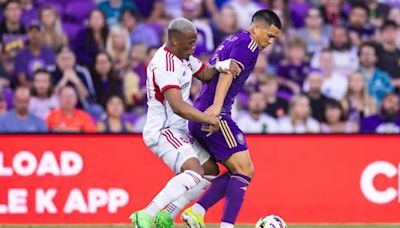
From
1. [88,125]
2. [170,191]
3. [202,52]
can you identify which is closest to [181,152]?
[170,191]

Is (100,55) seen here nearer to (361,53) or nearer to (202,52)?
(202,52)

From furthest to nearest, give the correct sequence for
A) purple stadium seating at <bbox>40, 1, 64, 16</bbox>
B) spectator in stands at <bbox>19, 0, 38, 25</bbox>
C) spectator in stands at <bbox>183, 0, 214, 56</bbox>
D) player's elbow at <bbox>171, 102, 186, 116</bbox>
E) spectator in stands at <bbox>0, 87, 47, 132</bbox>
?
purple stadium seating at <bbox>40, 1, 64, 16</bbox>
spectator in stands at <bbox>19, 0, 38, 25</bbox>
spectator in stands at <bbox>183, 0, 214, 56</bbox>
spectator in stands at <bbox>0, 87, 47, 132</bbox>
player's elbow at <bbox>171, 102, 186, 116</bbox>

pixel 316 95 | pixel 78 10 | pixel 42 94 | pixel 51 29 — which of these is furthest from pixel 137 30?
pixel 316 95

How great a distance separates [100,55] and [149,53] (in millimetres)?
681

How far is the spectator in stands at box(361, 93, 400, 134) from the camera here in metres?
14.1

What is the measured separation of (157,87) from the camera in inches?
356

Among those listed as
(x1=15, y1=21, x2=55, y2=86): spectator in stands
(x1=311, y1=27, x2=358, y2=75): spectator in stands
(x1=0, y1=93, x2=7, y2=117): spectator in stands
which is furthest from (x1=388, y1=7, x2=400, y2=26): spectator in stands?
(x1=0, y1=93, x2=7, y2=117): spectator in stands

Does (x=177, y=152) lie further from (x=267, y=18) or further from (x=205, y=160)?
(x=267, y=18)

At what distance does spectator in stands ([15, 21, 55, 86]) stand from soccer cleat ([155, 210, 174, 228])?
234 inches

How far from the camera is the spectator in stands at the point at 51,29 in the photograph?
14.8 metres

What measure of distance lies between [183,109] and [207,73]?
0.76 m

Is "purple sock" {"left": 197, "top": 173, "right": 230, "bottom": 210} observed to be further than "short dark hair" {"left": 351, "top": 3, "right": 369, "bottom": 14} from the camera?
No

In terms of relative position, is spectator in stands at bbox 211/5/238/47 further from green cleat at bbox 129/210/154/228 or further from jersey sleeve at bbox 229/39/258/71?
green cleat at bbox 129/210/154/228

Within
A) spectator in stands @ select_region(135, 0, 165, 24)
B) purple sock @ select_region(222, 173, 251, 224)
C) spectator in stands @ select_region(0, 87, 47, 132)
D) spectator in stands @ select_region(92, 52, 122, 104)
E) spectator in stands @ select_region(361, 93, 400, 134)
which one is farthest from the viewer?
spectator in stands @ select_region(135, 0, 165, 24)
